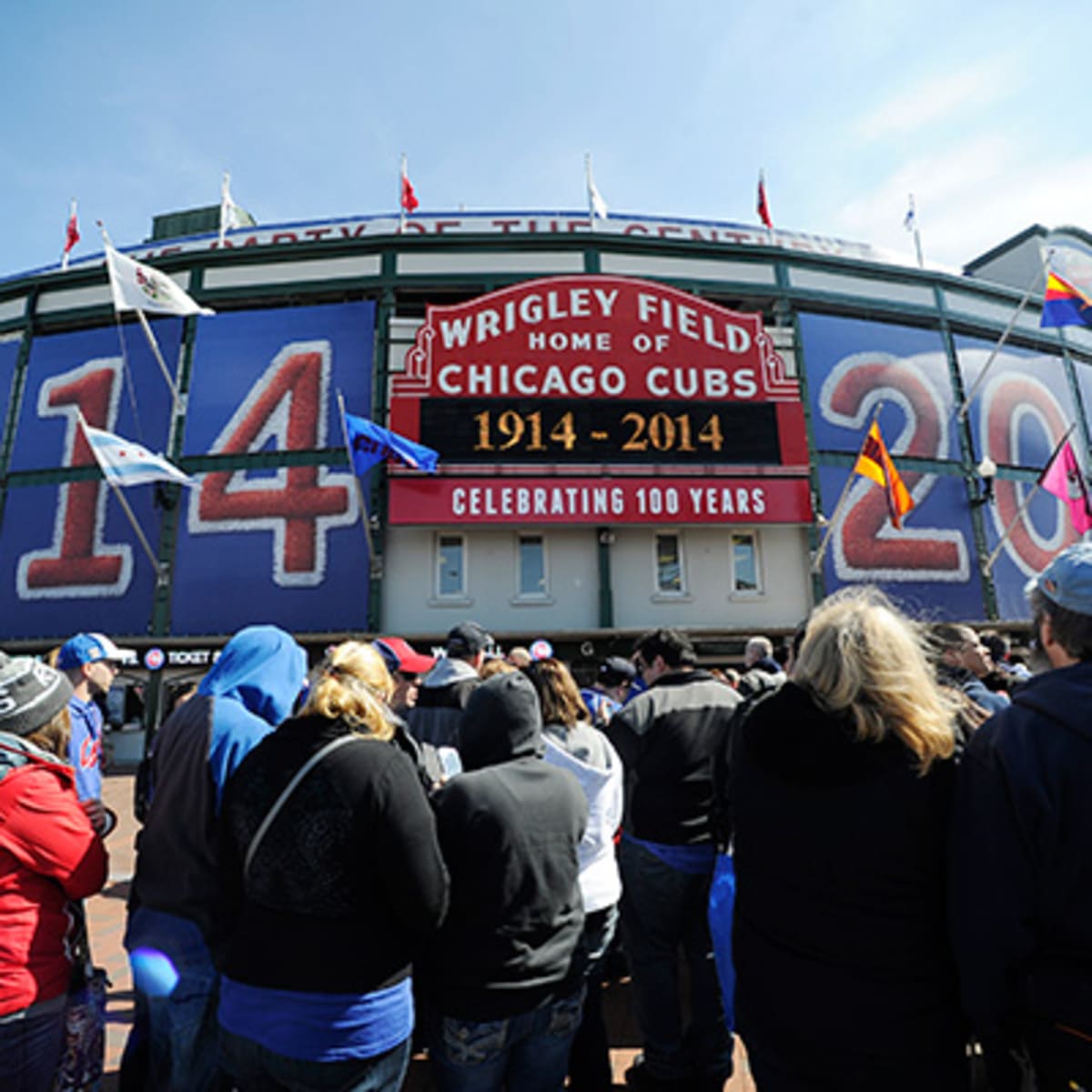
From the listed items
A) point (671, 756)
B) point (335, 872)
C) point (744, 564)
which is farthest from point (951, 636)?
point (744, 564)

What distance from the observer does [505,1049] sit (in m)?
2.32

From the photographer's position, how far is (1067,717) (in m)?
1.62

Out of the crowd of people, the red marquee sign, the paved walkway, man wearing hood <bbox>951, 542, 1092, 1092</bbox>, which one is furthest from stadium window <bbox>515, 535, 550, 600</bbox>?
man wearing hood <bbox>951, 542, 1092, 1092</bbox>

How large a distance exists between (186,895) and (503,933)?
1101mm

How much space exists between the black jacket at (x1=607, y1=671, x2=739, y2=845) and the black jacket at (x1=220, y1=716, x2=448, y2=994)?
1.72 metres

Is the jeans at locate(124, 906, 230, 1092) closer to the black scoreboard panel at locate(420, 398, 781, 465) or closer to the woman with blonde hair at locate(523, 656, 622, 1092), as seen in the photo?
the woman with blonde hair at locate(523, 656, 622, 1092)

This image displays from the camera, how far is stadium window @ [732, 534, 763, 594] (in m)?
15.4

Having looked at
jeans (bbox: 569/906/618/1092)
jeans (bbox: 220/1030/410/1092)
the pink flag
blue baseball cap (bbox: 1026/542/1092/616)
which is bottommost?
jeans (bbox: 569/906/618/1092)

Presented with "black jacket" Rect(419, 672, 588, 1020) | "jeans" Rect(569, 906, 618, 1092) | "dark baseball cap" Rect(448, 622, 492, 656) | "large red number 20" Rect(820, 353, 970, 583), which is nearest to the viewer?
"black jacket" Rect(419, 672, 588, 1020)

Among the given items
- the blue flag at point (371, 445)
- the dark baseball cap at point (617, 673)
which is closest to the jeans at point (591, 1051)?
the dark baseball cap at point (617, 673)

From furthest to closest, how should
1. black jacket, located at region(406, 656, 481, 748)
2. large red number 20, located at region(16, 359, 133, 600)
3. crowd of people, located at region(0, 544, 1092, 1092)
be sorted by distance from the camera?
large red number 20, located at region(16, 359, 133, 600) < black jacket, located at region(406, 656, 481, 748) < crowd of people, located at region(0, 544, 1092, 1092)

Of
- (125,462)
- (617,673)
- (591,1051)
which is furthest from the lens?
(125,462)

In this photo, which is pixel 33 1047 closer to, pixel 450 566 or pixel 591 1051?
pixel 591 1051

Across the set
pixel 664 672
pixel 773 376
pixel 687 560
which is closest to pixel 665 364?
pixel 773 376
